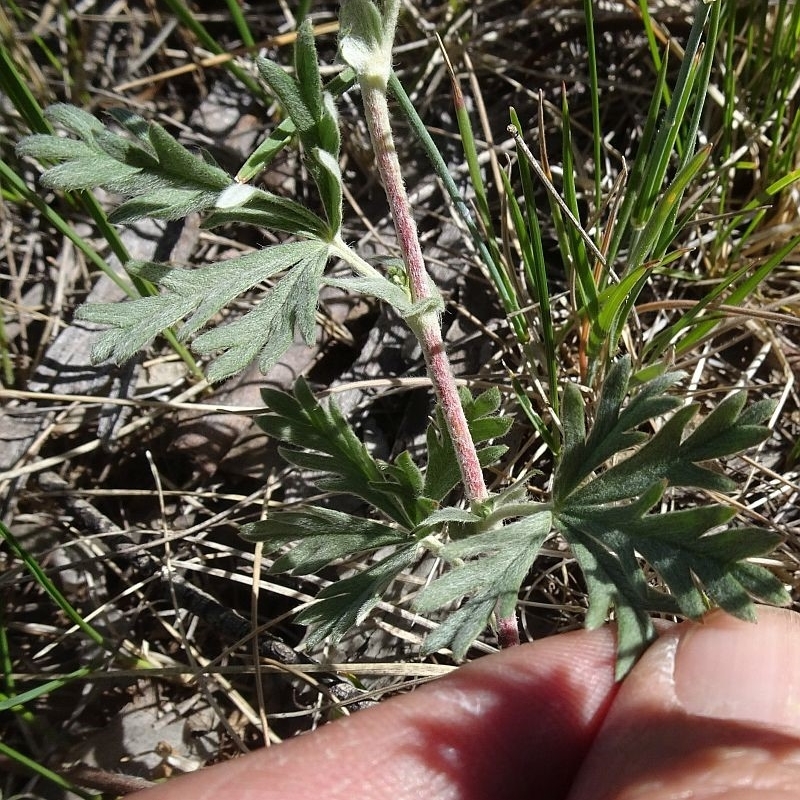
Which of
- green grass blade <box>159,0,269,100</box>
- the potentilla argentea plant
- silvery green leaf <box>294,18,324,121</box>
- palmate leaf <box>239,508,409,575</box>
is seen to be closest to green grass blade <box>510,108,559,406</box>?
the potentilla argentea plant

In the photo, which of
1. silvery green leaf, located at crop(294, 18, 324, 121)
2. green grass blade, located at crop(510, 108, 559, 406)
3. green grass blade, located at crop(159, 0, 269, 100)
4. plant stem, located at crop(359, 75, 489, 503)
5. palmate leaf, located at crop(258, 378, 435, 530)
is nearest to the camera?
silvery green leaf, located at crop(294, 18, 324, 121)

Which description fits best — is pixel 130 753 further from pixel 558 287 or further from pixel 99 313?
pixel 558 287

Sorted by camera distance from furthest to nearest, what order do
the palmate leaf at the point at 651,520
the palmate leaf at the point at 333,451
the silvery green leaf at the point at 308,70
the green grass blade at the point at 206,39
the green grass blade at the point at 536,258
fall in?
1. the green grass blade at the point at 206,39
2. the green grass blade at the point at 536,258
3. the palmate leaf at the point at 333,451
4. the silvery green leaf at the point at 308,70
5. the palmate leaf at the point at 651,520

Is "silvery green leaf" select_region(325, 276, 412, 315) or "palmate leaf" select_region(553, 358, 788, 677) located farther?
"silvery green leaf" select_region(325, 276, 412, 315)

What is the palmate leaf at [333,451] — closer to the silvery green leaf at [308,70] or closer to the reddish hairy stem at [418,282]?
the reddish hairy stem at [418,282]

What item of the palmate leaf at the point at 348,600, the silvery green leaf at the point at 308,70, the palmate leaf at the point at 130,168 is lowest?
the palmate leaf at the point at 348,600

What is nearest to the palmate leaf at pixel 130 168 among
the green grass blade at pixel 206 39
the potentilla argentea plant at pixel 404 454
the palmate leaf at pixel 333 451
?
the potentilla argentea plant at pixel 404 454

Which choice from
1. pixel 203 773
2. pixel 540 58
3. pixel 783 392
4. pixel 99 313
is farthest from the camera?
pixel 540 58

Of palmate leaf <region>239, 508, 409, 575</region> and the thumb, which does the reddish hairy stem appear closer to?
palmate leaf <region>239, 508, 409, 575</region>

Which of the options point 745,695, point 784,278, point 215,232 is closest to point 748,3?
point 784,278
